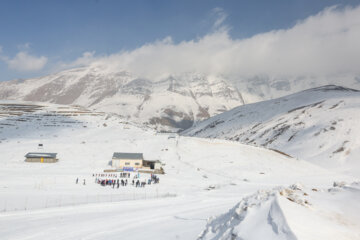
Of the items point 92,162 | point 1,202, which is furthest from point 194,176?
point 1,202

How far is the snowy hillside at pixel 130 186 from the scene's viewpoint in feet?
70.6

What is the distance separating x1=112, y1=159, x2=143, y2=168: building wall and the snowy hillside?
2.96 m

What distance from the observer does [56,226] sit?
73.0 ft

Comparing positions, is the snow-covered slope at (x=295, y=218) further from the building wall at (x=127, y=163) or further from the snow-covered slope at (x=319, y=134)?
the snow-covered slope at (x=319, y=134)

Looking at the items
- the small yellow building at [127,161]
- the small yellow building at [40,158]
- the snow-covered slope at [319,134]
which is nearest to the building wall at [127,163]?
the small yellow building at [127,161]

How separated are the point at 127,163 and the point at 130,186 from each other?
81.8 ft

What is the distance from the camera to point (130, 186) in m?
46.7

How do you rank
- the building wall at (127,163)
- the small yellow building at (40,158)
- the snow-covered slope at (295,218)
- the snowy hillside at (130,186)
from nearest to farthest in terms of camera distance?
the snow-covered slope at (295,218), the snowy hillside at (130,186), the building wall at (127,163), the small yellow building at (40,158)

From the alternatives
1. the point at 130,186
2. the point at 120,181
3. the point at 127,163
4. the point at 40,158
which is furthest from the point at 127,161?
the point at 130,186

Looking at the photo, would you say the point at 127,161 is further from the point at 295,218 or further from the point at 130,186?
the point at 295,218

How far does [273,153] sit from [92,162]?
56.9 metres

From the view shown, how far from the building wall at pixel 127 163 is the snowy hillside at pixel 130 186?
2957mm

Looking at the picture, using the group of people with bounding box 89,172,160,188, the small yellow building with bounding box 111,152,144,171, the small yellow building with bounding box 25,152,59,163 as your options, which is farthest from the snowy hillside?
the small yellow building with bounding box 111,152,144,171

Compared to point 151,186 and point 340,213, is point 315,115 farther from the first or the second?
point 340,213
